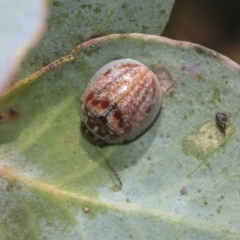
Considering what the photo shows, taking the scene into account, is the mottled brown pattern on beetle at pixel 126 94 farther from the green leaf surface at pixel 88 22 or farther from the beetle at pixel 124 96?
the green leaf surface at pixel 88 22

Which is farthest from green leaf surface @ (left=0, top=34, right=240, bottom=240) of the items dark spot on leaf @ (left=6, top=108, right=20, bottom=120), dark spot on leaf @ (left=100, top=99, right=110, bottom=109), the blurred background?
the blurred background

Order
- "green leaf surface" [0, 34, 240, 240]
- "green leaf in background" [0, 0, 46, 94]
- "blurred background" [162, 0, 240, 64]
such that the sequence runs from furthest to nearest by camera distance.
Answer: "blurred background" [162, 0, 240, 64], "green leaf surface" [0, 34, 240, 240], "green leaf in background" [0, 0, 46, 94]

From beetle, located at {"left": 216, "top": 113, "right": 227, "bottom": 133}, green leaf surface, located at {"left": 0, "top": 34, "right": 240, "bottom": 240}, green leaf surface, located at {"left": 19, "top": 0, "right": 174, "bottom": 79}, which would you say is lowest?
green leaf surface, located at {"left": 0, "top": 34, "right": 240, "bottom": 240}

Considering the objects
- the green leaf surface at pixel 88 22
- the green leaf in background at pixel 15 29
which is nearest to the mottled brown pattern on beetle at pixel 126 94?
the green leaf surface at pixel 88 22

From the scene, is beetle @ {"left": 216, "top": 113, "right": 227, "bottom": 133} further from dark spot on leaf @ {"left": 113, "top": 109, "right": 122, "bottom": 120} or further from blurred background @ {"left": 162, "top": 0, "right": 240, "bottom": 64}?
blurred background @ {"left": 162, "top": 0, "right": 240, "bottom": 64}

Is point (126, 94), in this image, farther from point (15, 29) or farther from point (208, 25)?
point (208, 25)
